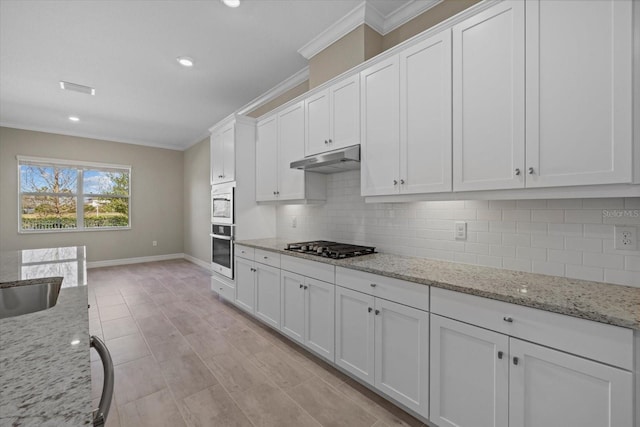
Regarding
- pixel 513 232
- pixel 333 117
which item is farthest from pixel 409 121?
pixel 513 232

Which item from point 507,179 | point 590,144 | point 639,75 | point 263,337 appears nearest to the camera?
point 639,75

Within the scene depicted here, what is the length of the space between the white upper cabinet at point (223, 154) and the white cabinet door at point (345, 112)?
1.56 m

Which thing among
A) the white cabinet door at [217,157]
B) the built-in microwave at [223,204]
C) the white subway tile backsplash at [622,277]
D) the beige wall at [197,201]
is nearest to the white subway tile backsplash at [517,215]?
the white subway tile backsplash at [622,277]

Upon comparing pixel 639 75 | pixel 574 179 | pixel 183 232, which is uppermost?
pixel 639 75

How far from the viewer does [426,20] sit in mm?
2264

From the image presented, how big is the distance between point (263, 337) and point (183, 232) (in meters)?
5.22

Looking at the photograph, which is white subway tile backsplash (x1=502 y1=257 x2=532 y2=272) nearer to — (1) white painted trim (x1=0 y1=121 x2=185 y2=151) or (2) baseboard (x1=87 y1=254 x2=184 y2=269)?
(2) baseboard (x1=87 y1=254 x2=184 y2=269)

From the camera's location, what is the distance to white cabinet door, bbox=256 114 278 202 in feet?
10.7

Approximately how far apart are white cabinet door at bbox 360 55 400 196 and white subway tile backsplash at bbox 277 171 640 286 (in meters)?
0.37

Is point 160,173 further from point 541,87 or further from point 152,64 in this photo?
point 541,87

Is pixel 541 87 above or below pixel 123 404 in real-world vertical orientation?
above

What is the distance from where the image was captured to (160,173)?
269 inches

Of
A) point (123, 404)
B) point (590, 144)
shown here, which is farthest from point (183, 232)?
point (590, 144)

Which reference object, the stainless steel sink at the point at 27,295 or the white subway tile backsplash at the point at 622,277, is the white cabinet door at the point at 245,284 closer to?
the stainless steel sink at the point at 27,295
